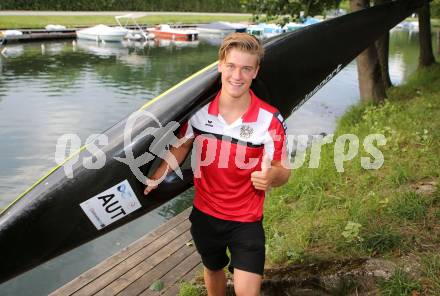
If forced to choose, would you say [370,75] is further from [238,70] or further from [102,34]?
[102,34]

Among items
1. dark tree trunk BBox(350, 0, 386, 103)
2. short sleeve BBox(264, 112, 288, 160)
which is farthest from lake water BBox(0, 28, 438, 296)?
short sleeve BBox(264, 112, 288, 160)

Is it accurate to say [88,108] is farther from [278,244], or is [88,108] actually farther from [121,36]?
[121,36]

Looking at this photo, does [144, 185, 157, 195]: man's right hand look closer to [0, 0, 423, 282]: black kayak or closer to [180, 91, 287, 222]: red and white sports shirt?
[0, 0, 423, 282]: black kayak

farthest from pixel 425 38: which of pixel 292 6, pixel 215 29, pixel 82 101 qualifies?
pixel 215 29

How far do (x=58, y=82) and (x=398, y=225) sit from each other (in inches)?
689

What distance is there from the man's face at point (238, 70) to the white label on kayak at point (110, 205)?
1014 millimetres

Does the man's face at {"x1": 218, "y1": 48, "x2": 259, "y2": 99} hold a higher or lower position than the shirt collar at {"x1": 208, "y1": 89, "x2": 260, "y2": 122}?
higher

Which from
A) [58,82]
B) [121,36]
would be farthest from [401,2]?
[121,36]

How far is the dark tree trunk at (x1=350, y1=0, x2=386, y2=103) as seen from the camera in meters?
9.35

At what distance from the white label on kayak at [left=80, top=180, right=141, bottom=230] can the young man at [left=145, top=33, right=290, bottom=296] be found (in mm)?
600

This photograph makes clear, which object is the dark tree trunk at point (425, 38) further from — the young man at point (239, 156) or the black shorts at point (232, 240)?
the black shorts at point (232, 240)

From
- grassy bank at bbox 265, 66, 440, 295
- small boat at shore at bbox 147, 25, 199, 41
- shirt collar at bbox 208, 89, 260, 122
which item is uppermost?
shirt collar at bbox 208, 89, 260, 122

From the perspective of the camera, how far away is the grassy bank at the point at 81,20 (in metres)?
33.5

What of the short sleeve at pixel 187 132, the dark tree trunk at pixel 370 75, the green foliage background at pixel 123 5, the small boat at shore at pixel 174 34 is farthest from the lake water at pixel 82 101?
the green foliage background at pixel 123 5
